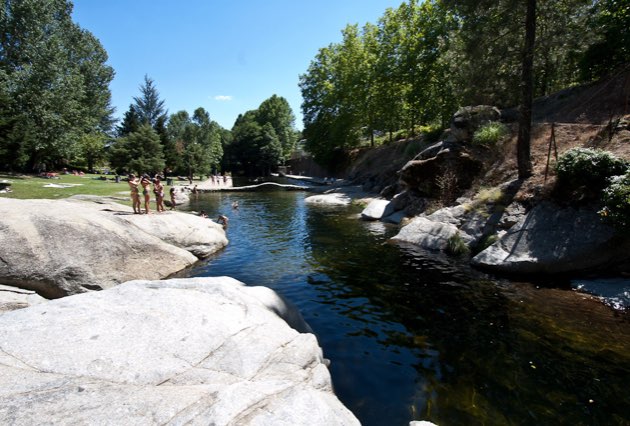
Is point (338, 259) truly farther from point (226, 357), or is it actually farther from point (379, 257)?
point (226, 357)

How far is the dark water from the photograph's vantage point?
6.56 meters

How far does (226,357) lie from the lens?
5.81 meters

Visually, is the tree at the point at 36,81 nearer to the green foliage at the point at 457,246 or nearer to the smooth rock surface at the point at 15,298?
the smooth rock surface at the point at 15,298

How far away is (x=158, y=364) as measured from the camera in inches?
211

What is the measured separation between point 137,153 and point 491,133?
160 ft

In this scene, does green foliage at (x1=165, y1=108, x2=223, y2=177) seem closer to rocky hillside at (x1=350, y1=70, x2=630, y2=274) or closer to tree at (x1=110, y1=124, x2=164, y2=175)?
tree at (x1=110, y1=124, x2=164, y2=175)

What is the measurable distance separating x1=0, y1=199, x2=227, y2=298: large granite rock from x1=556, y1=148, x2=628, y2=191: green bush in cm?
1707

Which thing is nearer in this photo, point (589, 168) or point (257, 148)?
point (589, 168)

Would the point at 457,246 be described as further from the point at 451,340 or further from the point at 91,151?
the point at 91,151

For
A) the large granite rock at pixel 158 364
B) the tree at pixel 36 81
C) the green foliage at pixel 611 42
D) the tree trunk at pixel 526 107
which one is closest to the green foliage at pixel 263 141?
the tree at pixel 36 81

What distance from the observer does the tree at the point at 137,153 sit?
51.3 metres

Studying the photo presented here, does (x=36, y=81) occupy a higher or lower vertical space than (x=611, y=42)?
higher

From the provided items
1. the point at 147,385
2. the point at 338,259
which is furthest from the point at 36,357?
the point at 338,259

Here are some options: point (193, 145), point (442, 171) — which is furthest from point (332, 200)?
point (193, 145)
